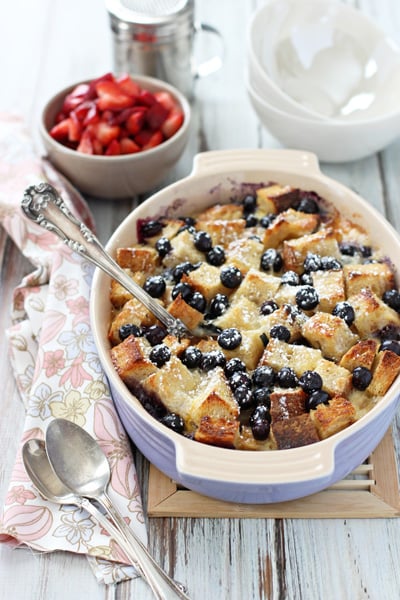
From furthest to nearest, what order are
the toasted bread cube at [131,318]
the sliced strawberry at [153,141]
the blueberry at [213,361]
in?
the sliced strawberry at [153,141], the toasted bread cube at [131,318], the blueberry at [213,361]

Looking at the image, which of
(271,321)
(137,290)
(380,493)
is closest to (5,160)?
(137,290)

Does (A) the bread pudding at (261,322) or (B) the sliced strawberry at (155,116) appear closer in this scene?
(A) the bread pudding at (261,322)

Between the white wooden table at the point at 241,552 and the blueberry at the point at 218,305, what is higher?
the blueberry at the point at 218,305

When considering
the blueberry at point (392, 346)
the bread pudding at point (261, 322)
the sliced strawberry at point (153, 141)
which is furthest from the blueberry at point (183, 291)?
the sliced strawberry at point (153, 141)

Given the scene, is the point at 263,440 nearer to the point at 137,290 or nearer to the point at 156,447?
the point at 156,447

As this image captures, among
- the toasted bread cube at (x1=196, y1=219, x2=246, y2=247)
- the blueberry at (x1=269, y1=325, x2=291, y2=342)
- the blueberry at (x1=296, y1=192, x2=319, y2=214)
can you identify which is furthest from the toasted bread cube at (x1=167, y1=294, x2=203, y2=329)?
the blueberry at (x1=296, y1=192, x2=319, y2=214)

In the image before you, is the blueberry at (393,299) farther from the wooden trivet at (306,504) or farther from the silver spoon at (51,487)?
the silver spoon at (51,487)

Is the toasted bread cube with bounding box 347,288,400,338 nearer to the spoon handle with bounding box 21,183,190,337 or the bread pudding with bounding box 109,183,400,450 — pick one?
the bread pudding with bounding box 109,183,400,450
